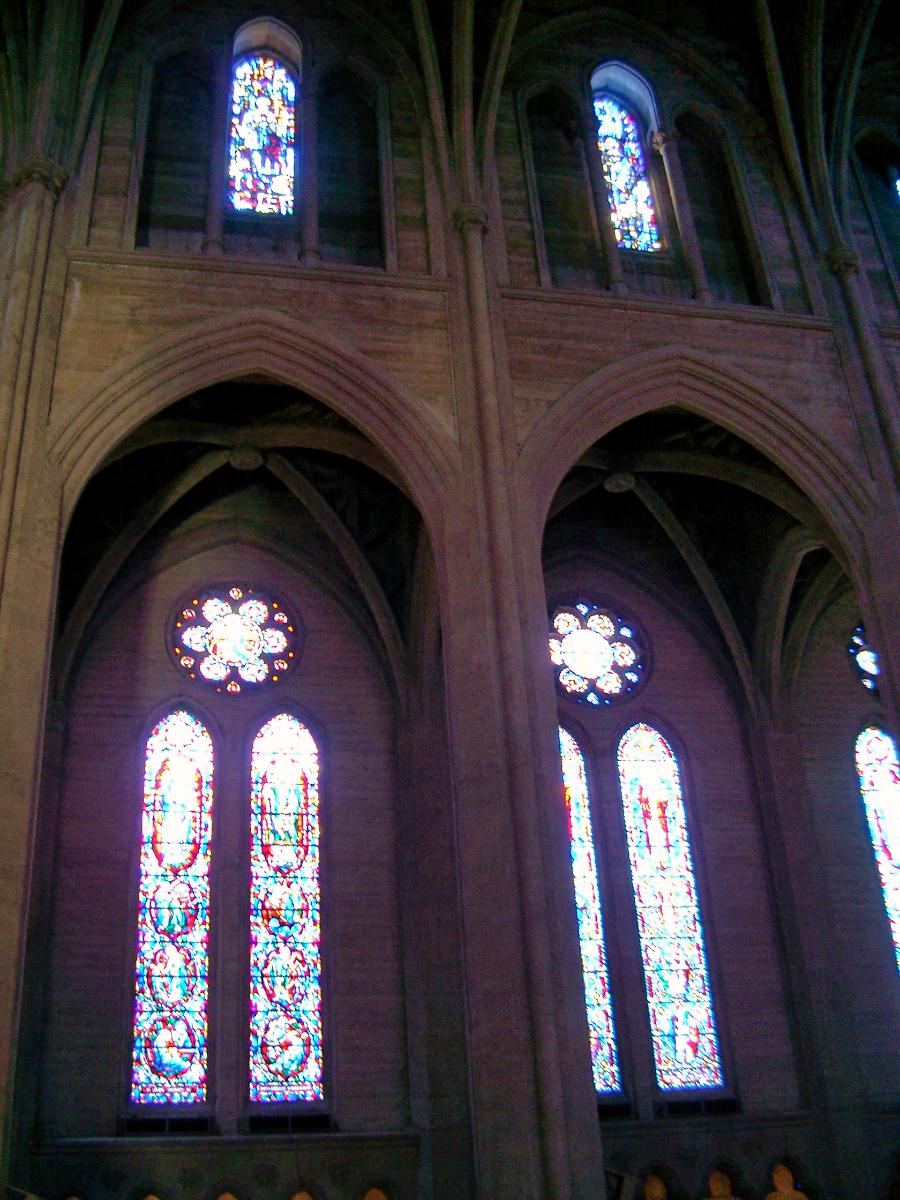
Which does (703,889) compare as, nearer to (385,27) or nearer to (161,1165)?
(161,1165)

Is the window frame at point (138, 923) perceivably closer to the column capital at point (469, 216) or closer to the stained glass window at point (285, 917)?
the stained glass window at point (285, 917)

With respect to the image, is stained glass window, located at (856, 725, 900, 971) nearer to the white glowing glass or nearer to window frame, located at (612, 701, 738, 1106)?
window frame, located at (612, 701, 738, 1106)

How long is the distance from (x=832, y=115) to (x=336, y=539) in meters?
7.47

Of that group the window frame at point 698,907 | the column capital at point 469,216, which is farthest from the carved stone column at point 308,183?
the window frame at point 698,907

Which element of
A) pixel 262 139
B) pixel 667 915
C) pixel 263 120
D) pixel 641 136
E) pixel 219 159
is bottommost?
pixel 667 915

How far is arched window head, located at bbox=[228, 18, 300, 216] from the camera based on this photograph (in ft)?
42.7

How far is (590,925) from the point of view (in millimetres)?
13828

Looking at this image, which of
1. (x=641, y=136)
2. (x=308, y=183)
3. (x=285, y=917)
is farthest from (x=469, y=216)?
(x=285, y=917)

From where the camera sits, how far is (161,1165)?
11.6 m

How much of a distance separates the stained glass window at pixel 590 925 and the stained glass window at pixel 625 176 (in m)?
5.65

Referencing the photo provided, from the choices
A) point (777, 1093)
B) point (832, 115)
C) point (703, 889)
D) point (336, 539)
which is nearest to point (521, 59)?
point (832, 115)

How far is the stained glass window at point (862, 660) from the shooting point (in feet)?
52.4

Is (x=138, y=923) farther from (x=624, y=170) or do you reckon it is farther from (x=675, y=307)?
(x=624, y=170)

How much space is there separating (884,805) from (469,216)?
8.69 metres
